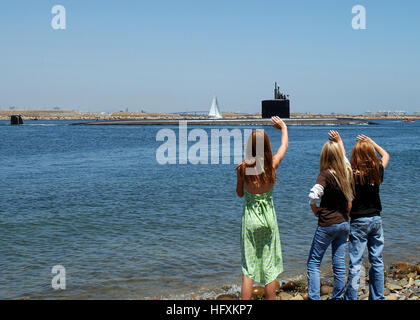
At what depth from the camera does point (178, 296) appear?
690 centimetres

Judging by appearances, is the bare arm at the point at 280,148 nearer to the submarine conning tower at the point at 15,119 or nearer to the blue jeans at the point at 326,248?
the blue jeans at the point at 326,248

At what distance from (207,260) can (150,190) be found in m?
9.71

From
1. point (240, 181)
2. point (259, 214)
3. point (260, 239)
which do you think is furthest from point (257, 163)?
point (260, 239)

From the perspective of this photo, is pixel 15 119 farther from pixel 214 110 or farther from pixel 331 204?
pixel 331 204

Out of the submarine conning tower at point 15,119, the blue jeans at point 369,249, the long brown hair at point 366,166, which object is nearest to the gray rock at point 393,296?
the blue jeans at point 369,249

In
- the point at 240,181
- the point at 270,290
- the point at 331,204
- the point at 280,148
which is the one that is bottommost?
the point at 270,290

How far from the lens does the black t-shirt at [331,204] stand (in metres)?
4.54

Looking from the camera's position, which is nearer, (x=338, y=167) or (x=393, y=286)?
(x=338, y=167)

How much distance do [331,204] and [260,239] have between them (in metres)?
0.84

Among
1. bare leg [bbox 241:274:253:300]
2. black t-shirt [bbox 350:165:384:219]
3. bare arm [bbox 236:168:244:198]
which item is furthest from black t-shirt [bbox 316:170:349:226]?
bare leg [bbox 241:274:253:300]

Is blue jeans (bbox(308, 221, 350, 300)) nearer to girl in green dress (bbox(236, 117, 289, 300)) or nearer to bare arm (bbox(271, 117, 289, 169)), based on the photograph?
girl in green dress (bbox(236, 117, 289, 300))

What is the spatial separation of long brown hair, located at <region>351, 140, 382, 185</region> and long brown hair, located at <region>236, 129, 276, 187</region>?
0.98m

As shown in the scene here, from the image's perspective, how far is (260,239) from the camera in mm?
4379
